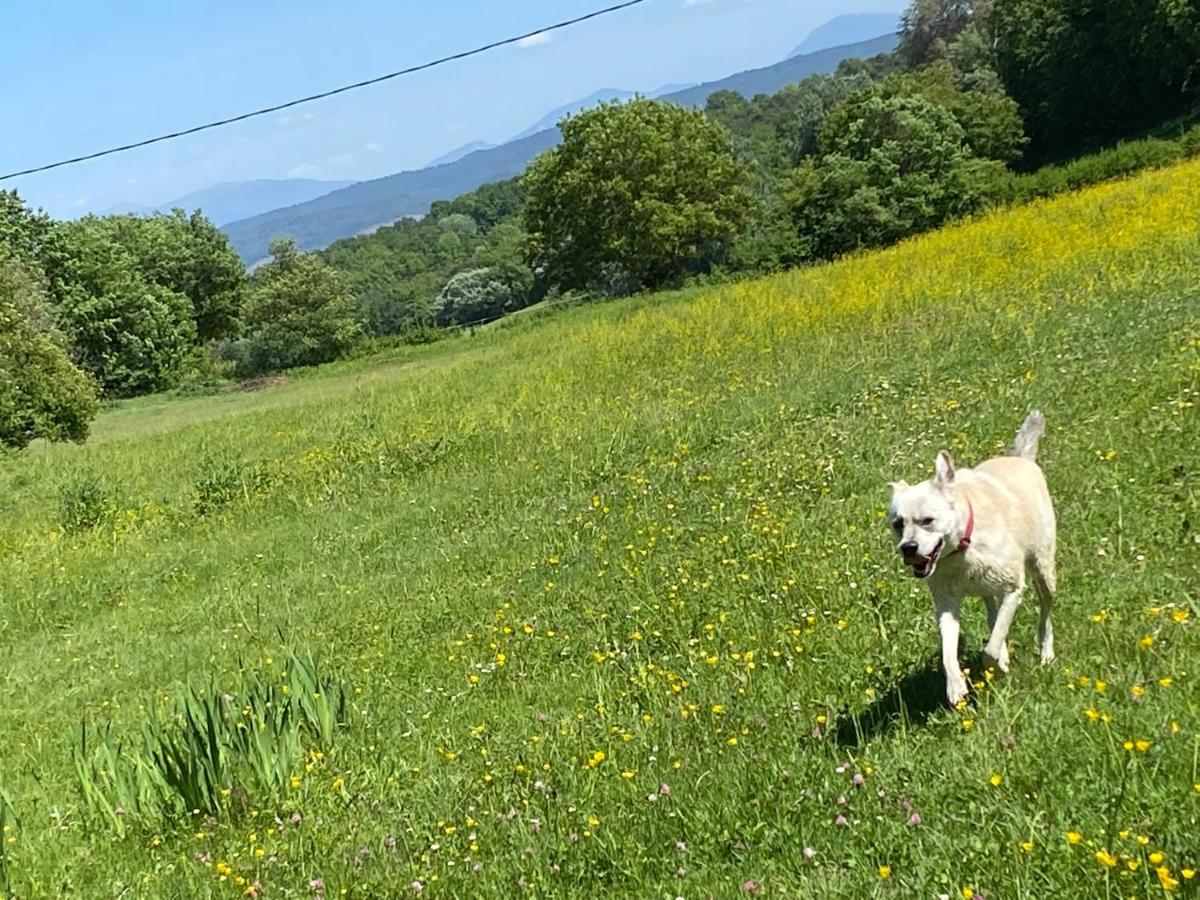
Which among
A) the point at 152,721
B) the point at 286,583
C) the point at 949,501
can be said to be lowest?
the point at 286,583

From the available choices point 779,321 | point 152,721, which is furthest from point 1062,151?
point 152,721

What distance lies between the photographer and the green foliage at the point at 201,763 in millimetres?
5191

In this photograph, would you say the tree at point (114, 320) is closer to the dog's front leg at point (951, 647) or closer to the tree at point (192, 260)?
the tree at point (192, 260)

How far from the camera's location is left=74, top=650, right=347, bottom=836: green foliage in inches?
204

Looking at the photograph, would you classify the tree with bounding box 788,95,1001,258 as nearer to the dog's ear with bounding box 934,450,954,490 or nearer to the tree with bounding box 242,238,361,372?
the dog's ear with bounding box 934,450,954,490

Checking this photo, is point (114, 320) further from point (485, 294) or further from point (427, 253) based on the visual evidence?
point (427, 253)

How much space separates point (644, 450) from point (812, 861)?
8.49 meters

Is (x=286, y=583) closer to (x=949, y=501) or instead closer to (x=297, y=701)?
(x=297, y=701)

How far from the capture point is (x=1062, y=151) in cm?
5650

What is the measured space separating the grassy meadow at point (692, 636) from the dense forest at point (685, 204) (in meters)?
13.7

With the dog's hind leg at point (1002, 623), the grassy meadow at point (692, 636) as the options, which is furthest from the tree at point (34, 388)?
the dog's hind leg at point (1002, 623)

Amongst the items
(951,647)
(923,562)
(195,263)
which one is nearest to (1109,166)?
(951,647)

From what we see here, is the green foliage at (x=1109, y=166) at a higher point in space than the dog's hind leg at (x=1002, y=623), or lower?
higher

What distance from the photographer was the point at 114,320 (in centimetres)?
5650
